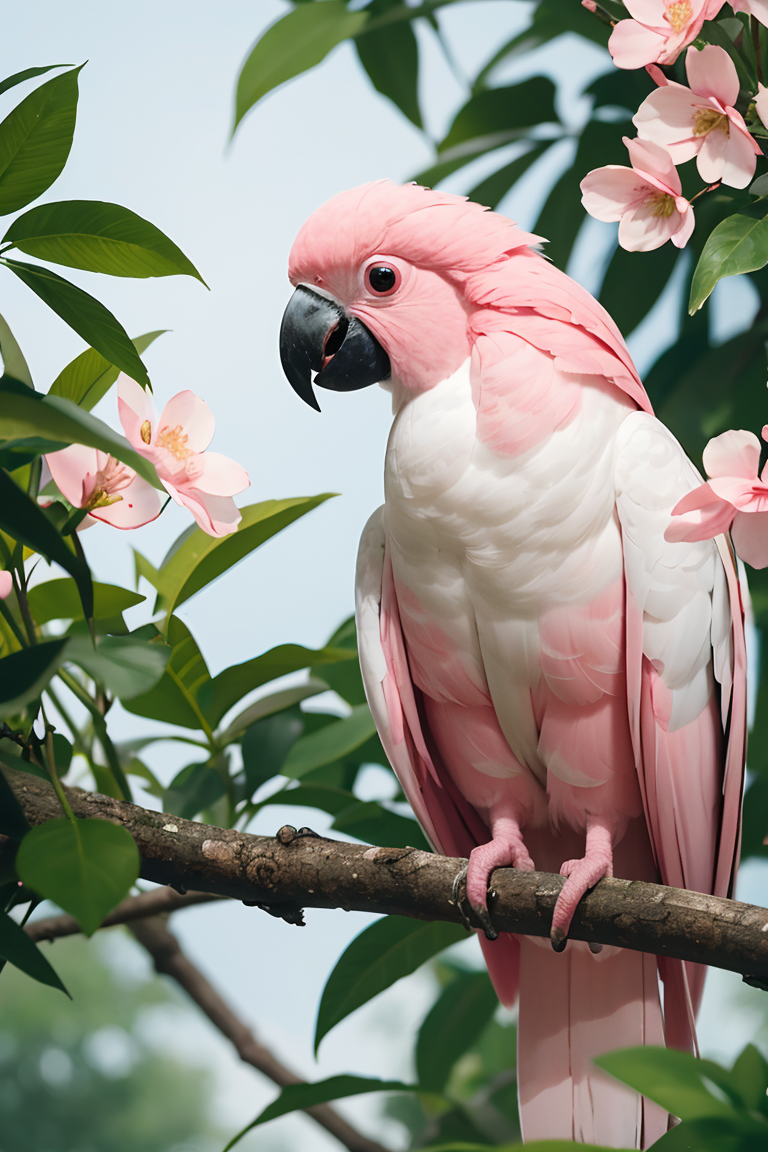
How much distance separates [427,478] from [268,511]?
0.85 ft

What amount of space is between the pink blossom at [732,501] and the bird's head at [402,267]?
0.26 meters

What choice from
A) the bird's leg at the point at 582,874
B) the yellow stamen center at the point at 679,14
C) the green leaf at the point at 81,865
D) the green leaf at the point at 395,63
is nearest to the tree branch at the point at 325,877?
the bird's leg at the point at 582,874

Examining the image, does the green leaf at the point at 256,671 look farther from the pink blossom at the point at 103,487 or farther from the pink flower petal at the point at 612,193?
the pink flower petal at the point at 612,193

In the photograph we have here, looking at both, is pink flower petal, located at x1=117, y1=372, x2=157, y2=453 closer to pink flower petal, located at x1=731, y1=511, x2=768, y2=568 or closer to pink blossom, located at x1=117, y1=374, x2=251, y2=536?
pink blossom, located at x1=117, y1=374, x2=251, y2=536

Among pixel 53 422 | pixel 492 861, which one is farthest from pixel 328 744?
pixel 53 422

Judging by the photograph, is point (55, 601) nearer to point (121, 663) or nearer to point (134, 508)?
point (134, 508)

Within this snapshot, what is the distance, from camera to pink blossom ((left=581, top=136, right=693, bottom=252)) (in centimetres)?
71

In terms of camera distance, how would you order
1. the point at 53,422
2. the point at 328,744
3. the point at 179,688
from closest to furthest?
1. the point at 53,422
2. the point at 179,688
3. the point at 328,744

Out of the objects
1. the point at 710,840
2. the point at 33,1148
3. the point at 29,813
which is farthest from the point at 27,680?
the point at 33,1148

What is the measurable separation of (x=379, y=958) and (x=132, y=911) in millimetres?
269

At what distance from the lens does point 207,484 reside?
0.75 meters

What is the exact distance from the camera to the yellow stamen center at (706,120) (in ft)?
2.27

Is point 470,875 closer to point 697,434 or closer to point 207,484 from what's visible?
point 207,484

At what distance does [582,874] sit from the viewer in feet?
2.45
